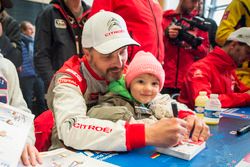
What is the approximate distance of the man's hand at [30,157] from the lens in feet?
2.54

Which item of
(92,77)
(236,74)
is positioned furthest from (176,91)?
(92,77)

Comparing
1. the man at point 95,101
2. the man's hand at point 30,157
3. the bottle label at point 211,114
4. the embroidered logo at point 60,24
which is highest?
the embroidered logo at point 60,24

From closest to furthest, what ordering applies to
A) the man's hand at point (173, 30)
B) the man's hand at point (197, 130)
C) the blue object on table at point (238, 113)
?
the man's hand at point (197, 130), the blue object on table at point (238, 113), the man's hand at point (173, 30)

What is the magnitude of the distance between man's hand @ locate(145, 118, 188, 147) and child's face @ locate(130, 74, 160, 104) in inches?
8.3

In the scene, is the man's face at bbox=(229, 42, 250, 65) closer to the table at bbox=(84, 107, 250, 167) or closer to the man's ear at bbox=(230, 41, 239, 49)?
the man's ear at bbox=(230, 41, 239, 49)

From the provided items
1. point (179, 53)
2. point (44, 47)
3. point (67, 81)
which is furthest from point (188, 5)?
point (67, 81)

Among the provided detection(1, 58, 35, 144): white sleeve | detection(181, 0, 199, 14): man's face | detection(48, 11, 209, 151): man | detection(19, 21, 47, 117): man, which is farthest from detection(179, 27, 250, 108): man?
detection(19, 21, 47, 117): man

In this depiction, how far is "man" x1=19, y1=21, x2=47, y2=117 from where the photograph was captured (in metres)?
3.18

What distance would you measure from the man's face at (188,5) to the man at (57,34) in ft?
2.85

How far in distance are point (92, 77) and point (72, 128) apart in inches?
10.3

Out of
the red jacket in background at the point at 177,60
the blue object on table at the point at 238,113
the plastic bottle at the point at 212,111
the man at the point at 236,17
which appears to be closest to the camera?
the plastic bottle at the point at 212,111

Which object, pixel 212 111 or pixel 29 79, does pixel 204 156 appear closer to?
pixel 212 111

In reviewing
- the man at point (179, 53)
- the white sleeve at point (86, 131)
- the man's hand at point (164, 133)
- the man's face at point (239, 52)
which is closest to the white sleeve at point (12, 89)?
the white sleeve at point (86, 131)

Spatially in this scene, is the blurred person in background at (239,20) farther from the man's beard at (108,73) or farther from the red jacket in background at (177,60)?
the man's beard at (108,73)
